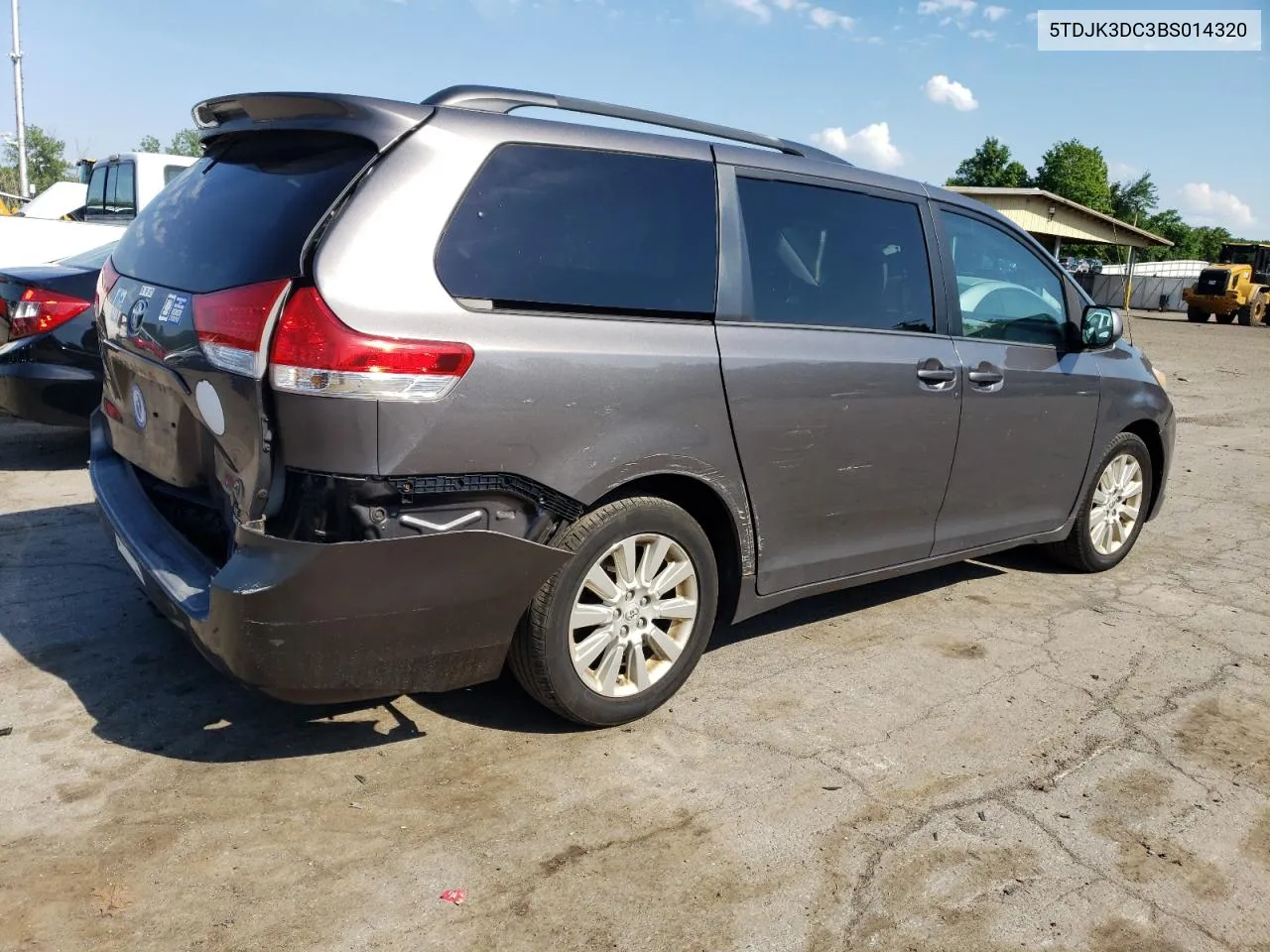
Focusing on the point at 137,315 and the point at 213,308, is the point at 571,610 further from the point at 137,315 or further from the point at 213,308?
the point at 137,315

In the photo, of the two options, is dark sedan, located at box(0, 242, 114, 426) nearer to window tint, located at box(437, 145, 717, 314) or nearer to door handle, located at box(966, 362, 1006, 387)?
window tint, located at box(437, 145, 717, 314)

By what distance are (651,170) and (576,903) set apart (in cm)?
220

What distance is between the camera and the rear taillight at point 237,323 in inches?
109

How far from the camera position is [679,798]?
10.1 feet

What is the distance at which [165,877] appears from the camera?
259 centimetres

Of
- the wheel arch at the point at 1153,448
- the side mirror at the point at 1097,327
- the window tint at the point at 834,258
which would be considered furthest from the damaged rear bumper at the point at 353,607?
the wheel arch at the point at 1153,448

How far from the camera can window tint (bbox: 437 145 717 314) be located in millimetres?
2986

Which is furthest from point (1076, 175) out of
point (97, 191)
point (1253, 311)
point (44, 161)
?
point (97, 191)

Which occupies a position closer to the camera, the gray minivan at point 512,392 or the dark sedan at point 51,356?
the gray minivan at point 512,392

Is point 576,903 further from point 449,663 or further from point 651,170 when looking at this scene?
point 651,170

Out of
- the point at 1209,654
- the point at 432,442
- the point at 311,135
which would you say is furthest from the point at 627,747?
the point at 1209,654

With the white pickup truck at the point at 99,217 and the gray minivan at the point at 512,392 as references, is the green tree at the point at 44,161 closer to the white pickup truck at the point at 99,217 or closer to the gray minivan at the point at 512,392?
the white pickup truck at the point at 99,217

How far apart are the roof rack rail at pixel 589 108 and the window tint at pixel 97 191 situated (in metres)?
10.3

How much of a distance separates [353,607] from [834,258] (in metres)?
2.24
